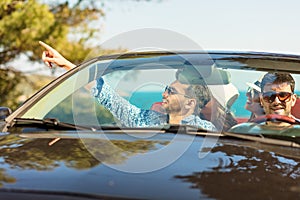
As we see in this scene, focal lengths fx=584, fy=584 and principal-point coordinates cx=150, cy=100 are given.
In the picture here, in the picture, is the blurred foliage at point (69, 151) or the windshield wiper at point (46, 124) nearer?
the blurred foliage at point (69, 151)

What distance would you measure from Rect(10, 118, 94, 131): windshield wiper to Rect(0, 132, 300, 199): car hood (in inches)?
7.8

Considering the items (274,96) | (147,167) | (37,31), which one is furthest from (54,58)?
(37,31)

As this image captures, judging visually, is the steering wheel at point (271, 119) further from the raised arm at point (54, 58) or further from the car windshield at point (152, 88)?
the raised arm at point (54, 58)

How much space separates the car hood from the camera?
5.96 ft

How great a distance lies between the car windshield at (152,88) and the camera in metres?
3.08

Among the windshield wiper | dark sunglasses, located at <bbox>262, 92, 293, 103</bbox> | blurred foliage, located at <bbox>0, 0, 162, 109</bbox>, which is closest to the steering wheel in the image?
dark sunglasses, located at <bbox>262, 92, 293, 103</bbox>

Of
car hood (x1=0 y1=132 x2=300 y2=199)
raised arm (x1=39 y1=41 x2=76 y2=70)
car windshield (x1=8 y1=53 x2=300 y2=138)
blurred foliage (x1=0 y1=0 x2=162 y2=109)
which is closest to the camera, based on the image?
car hood (x1=0 y1=132 x2=300 y2=199)

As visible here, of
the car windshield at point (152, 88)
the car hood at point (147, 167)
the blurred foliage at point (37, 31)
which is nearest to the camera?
the car hood at point (147, 167)

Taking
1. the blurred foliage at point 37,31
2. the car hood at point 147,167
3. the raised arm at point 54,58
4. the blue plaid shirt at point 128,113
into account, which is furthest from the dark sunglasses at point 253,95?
the blurred foliage at point 37,31

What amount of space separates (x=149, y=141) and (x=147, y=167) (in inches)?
14.6

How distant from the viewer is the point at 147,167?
2016 millimetres

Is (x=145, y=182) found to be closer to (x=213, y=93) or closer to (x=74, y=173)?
(x=74, y=173)

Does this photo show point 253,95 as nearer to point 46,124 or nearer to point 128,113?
point 128,113

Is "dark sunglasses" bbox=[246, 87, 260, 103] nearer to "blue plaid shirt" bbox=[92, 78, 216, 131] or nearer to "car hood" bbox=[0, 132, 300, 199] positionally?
"blue plaid shirt" bbox=[92, 78, 216, 131]
